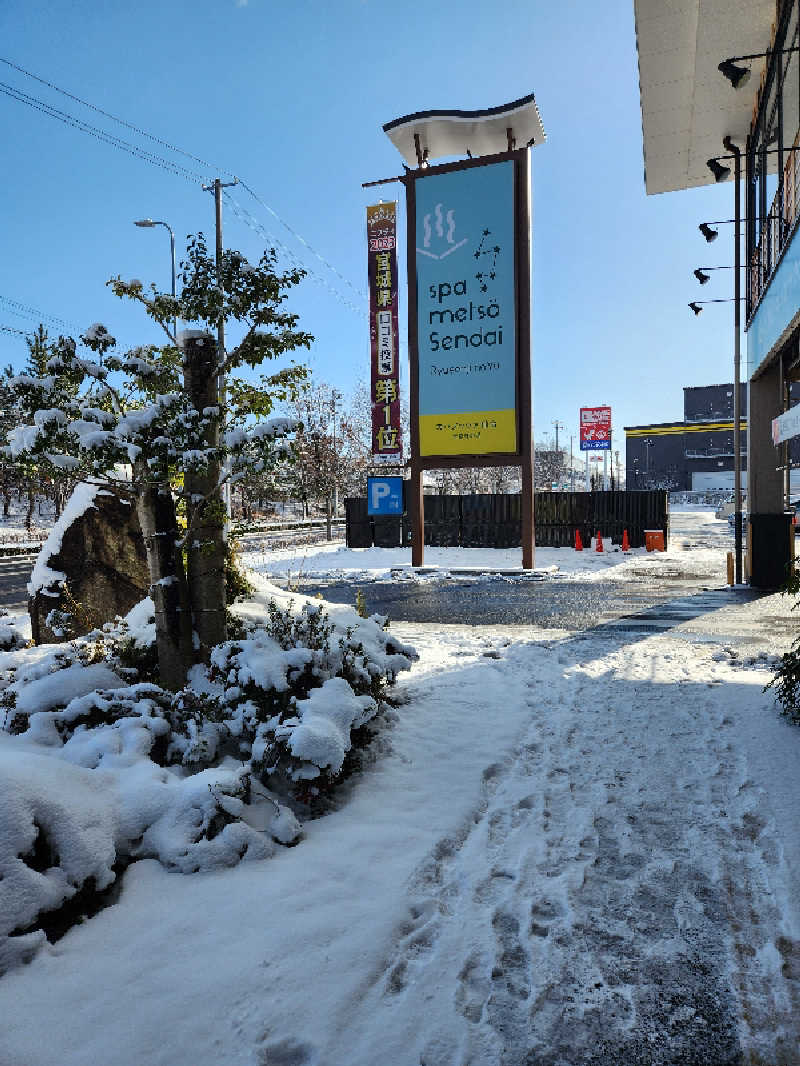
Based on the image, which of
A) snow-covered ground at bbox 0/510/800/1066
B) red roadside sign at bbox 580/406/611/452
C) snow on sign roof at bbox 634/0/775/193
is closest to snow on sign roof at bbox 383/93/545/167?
snow on sign roof at bbox 634/0/775/193

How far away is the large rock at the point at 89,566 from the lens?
7281 millimetres

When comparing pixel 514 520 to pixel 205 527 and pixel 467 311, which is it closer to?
pixel 467 311

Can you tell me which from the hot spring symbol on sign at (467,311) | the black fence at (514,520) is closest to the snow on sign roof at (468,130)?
the hot spring symbol on sign at (467,311)

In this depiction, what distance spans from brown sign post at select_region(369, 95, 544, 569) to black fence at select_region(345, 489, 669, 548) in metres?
6.65

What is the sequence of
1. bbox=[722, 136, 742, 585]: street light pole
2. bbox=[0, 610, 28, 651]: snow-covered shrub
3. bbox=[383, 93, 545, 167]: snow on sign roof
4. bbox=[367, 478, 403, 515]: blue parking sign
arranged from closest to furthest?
bbox=[0, 610, 28, 651]: snow-covered shrub
bbox=[722, 136, 742, 585]: street light pole
bbox=[383, 93, 545, 167]: snow on sign roof
bbox=[367, 478, 403, 515]: blue parking sign

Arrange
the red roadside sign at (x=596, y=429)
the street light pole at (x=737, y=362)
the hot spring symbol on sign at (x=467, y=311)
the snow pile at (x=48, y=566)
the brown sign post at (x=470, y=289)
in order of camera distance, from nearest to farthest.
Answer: the snow pile at (x=48, y=566), the street light pole at (x=737, y=362), the brown sign post at (x=470, y=289), the hot spring symbol on sign at (x=467, y=311), the red roadside sign at (x=596, y=429)

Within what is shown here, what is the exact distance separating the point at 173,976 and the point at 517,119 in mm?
18796

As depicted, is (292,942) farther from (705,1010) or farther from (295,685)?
(295,685)

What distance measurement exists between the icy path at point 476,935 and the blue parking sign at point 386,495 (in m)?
Result: 17.0

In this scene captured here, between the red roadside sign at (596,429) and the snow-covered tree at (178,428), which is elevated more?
the red roadside sign at (596,429)

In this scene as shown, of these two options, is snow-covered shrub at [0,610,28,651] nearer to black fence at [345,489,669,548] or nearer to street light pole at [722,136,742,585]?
street light pole at [722,136,742,585]

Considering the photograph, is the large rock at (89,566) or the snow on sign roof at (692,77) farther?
the snow on sign roof at (692,77)

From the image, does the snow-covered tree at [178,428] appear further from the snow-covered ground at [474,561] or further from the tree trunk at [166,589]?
the snow-covered ground at [474,561]

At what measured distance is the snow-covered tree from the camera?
447cm
